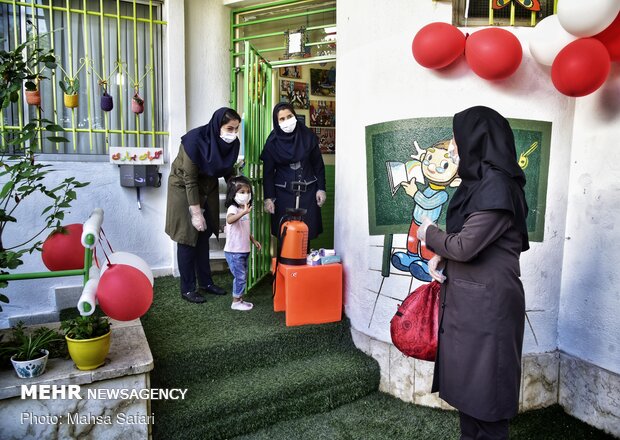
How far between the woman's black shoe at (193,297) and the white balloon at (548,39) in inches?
123

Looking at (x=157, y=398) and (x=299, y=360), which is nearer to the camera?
(x=157, y=398)

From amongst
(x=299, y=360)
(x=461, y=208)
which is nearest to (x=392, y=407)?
(x=299, y=360)

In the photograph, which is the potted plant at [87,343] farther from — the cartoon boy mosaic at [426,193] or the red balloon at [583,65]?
the red balloon at [583,65]

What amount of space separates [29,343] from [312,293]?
6.20ft

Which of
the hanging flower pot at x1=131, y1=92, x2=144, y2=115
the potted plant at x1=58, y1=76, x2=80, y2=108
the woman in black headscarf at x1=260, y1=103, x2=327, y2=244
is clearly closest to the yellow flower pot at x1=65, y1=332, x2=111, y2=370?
the woman in black headscarf at x1=260, y1=103, x2=327, y2=244

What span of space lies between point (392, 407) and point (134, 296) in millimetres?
1947

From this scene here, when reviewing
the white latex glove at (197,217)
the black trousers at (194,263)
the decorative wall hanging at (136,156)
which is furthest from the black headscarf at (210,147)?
the decorative wall hanging at (136,156)

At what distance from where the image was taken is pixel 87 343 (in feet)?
8.01

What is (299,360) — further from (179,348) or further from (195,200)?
(195,200)

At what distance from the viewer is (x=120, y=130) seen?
4582 millimetres

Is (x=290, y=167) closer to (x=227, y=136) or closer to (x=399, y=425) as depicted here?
(x=227, y=136)

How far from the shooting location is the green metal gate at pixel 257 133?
13.8 feet

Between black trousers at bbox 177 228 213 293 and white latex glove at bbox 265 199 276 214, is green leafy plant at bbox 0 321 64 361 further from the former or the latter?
white latex glove at bbox 265 199 276 214

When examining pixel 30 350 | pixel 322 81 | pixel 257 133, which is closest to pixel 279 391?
pixel 30 350
